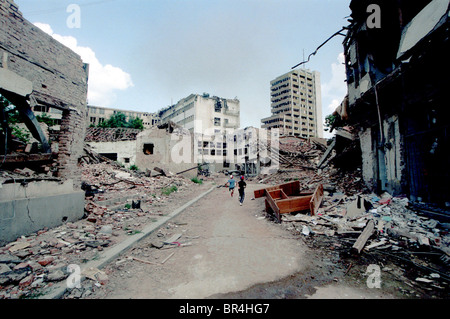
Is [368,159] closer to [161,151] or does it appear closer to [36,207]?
[36,207]

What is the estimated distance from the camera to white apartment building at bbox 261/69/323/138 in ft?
232

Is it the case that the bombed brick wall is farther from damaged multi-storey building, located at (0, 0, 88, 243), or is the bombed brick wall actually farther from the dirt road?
the dirt road

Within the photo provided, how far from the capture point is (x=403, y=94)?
604 cm

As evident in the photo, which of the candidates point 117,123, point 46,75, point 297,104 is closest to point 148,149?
point 46,75

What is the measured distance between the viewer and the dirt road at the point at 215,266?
2900mm

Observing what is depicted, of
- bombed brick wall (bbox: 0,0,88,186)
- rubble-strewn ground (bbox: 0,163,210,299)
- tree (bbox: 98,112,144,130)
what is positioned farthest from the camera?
tree (bbox: 98,112,144,130)

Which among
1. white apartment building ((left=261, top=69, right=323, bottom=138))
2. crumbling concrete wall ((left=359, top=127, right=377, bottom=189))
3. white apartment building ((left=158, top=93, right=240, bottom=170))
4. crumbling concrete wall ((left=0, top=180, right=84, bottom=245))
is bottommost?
crumbling concrete wall ((left=0, top=180, right=84, bottom=245))

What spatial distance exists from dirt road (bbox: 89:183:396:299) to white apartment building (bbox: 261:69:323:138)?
217 feet

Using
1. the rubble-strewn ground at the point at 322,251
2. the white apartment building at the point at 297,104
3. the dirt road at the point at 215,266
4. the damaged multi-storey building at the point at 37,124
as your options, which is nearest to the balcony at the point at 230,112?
the white apartment building at the point at 297,104

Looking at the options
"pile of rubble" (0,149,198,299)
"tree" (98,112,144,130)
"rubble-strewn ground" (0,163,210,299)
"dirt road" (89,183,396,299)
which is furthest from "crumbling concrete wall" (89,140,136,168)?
"tree" (98,112,144,130)

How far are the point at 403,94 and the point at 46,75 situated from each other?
10.8 meters
